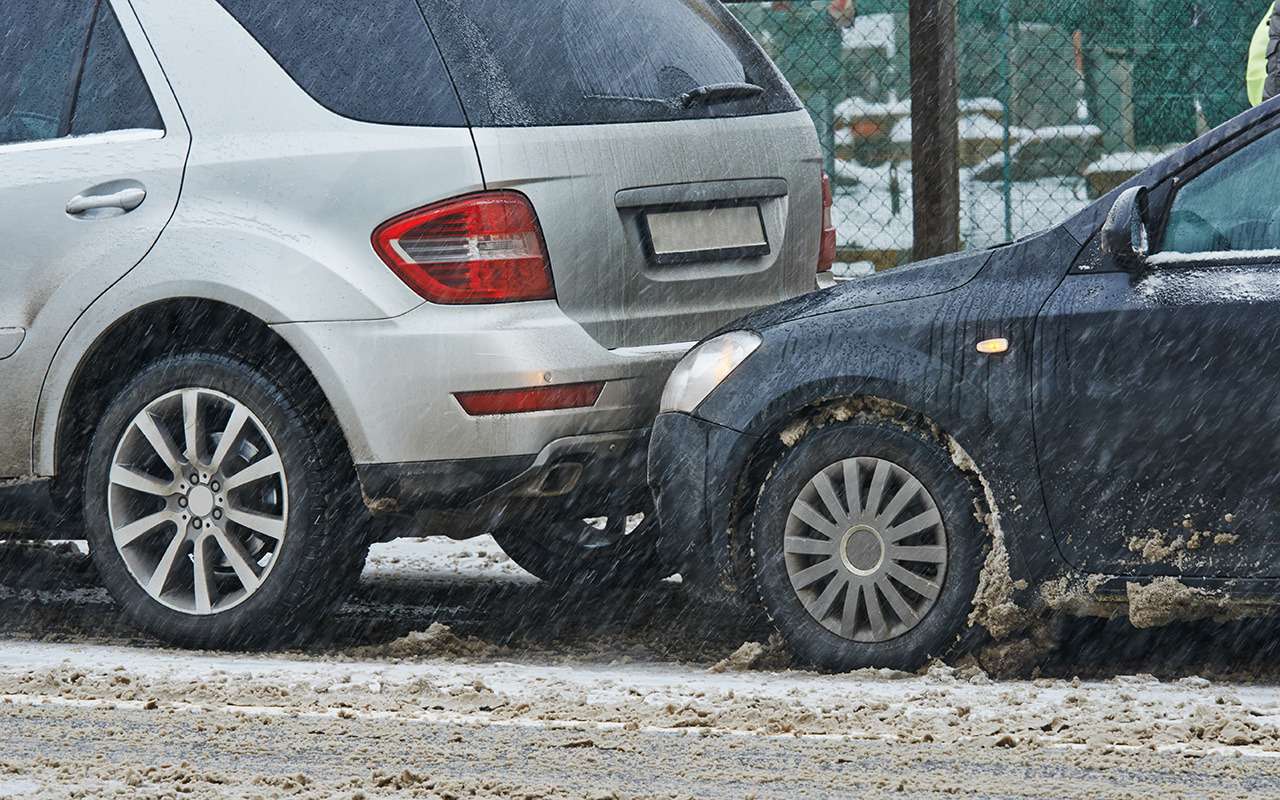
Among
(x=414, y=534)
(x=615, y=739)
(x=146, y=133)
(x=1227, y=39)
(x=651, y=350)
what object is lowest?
(x=615, y=739)

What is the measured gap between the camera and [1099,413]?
5.66 m

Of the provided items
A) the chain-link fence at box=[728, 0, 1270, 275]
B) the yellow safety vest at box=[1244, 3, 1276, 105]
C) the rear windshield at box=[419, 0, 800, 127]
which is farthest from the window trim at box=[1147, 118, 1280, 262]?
the chain-link fence at box=[728, 0, 1270, 275]

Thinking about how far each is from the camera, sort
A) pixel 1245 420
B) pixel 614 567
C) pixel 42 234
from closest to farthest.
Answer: pixel 1245 420 → pixel 42 234 → pixel 614 567

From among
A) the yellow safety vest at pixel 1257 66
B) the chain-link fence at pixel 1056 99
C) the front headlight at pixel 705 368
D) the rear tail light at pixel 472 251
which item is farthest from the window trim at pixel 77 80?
the chain-link fence at pixel 1056 99

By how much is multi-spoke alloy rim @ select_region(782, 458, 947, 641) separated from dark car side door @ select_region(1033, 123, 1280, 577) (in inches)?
14.0

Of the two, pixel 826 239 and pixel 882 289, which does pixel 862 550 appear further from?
pixel 826 239

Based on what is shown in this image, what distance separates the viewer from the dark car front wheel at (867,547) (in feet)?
19.0

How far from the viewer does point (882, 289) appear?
608 cm

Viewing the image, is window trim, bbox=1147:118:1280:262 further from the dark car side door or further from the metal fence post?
the metal fence post

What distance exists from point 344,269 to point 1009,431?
6.09ft

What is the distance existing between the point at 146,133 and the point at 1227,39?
23.6 ft

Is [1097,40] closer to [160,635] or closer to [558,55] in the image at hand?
[558,55]

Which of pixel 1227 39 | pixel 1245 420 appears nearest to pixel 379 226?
pixel 1245 420

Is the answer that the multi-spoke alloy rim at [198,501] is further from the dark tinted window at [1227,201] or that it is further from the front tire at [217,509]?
the dark tinted window at [1227,201]
